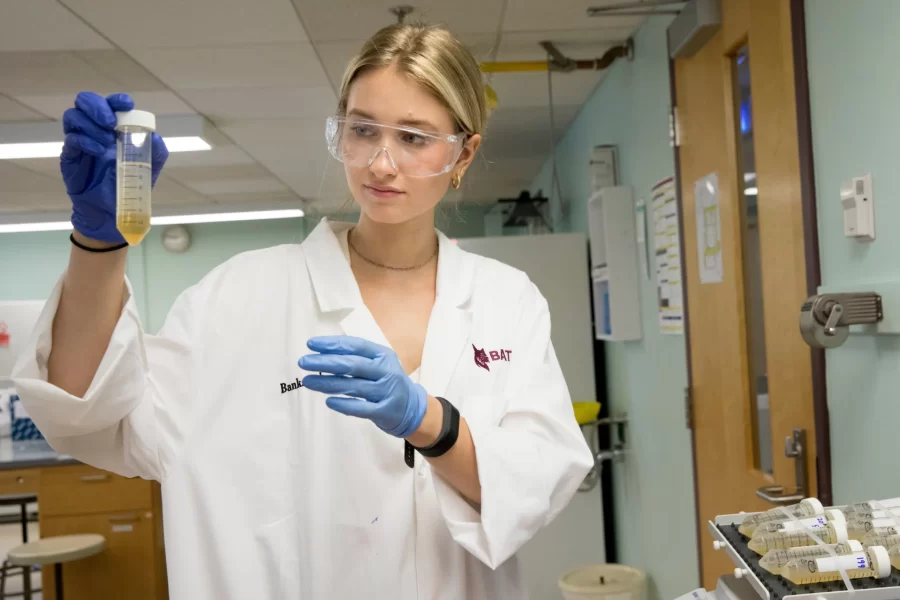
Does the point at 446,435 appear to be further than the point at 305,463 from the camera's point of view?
No

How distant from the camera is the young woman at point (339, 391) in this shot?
0.96 meters

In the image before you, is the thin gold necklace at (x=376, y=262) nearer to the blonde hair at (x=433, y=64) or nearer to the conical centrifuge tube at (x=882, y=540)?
the blonde hair at (x=433, y=64)

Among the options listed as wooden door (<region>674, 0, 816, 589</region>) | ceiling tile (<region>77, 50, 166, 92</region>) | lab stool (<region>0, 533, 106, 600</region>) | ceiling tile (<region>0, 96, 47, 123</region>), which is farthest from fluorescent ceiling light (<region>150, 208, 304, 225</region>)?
wooden door (<region>674, 0, 816, 589</region>)

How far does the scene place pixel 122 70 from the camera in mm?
3262

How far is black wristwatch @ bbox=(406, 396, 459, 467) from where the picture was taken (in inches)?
40.0

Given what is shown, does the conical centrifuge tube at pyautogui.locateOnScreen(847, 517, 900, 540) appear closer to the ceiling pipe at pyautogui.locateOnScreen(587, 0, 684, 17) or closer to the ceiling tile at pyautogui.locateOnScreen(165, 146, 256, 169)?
the ceiling pipe at pyautogui.locateOnScreen(587, 0, 684, 17)

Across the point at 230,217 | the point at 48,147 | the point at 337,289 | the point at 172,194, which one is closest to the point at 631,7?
the point at 337,289

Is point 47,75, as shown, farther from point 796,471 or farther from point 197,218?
point 197,218

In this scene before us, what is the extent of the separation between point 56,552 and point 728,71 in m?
3.25

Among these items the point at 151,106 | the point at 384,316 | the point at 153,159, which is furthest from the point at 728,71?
the point at 151,106

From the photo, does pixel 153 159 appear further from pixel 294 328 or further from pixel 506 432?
pixel 506 432

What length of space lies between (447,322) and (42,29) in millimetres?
2354

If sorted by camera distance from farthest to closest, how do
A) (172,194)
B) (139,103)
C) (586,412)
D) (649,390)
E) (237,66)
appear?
(172,194) → (139,103) → (586,412) → (237,66) → (649,390)

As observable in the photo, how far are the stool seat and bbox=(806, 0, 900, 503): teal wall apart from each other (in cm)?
311
